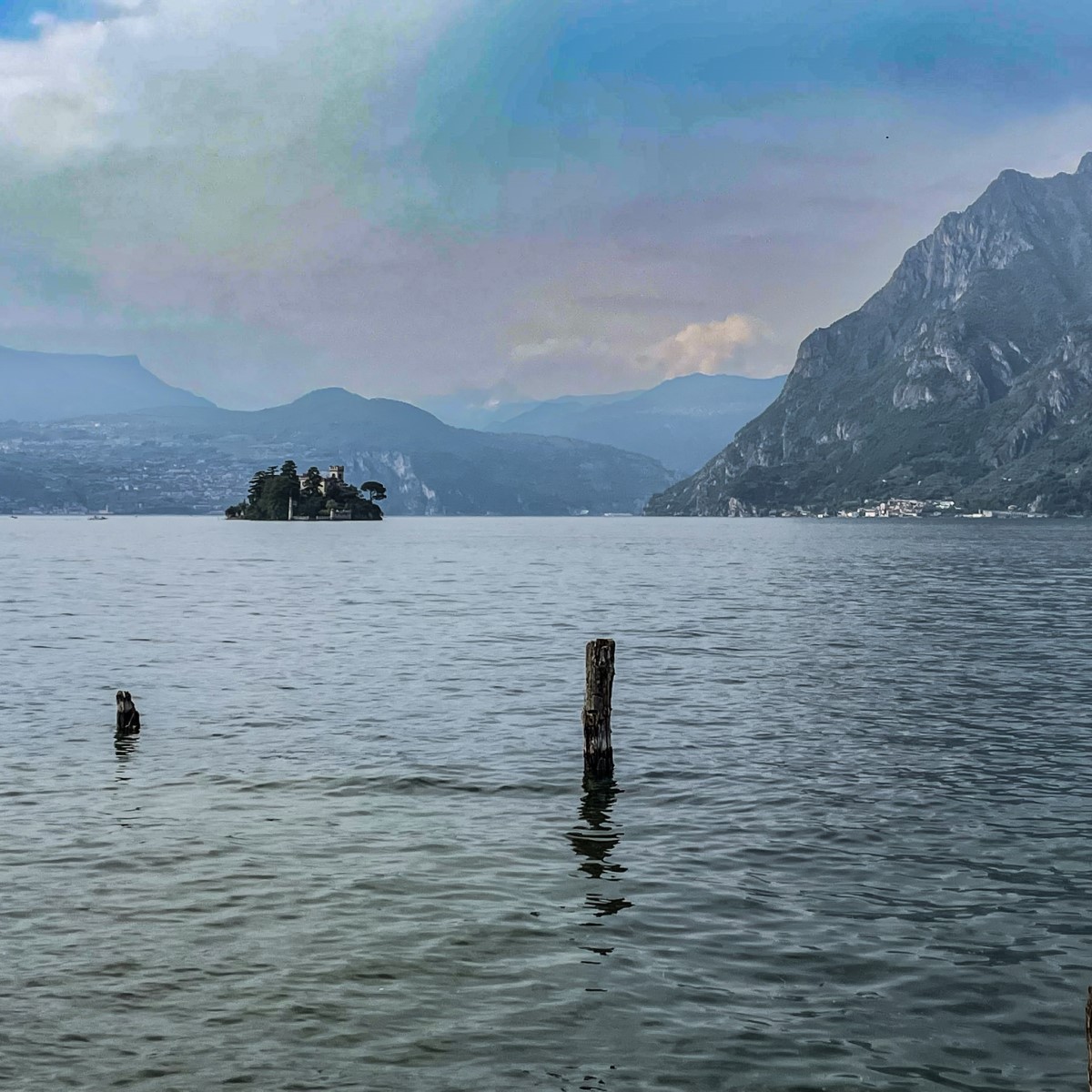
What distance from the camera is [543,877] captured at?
2011 centimetres

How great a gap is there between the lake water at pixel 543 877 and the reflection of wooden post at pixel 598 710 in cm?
124

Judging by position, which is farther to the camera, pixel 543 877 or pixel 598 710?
pixel 598 710

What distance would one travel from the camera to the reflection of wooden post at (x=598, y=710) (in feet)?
92.0

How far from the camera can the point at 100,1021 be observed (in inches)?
554

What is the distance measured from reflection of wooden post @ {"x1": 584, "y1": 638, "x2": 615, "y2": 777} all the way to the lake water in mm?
1242

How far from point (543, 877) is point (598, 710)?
8.57 meters

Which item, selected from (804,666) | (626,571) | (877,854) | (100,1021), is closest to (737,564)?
(626,571)

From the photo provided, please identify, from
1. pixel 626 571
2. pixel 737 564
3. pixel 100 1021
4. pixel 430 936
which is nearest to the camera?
pixel 100 1021

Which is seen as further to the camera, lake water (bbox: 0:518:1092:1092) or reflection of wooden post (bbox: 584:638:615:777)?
reflection of wooden post (bbox: 584:638:615:777)

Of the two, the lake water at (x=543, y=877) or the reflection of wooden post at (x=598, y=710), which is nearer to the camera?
the lake water at (x=543, y=877)

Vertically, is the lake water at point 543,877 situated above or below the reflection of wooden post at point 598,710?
below

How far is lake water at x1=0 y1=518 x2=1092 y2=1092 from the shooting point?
13562 mm

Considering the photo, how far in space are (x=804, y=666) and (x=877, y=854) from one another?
93.1 feet

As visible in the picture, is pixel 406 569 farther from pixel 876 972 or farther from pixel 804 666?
pixel 876 972
